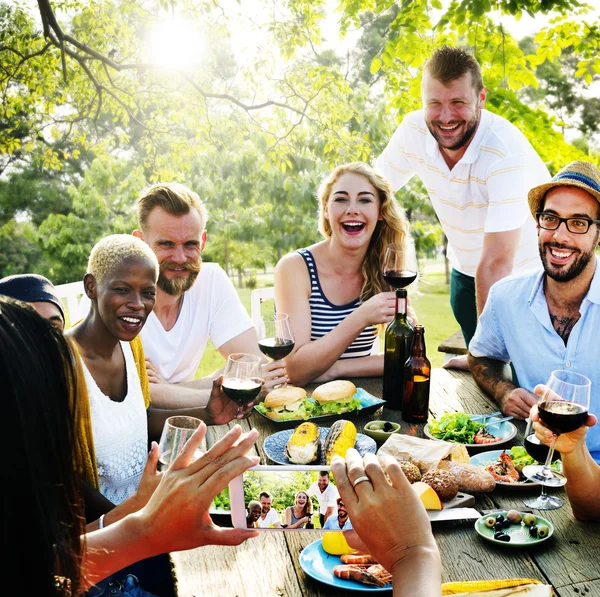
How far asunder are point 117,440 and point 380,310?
1.41 meters

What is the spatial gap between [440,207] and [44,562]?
3.75m

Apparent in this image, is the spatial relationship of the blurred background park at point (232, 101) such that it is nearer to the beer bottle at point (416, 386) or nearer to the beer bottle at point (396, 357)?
the beer bottle at point (396, 357)

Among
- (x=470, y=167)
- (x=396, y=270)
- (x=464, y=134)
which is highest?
(x=464, y=134)

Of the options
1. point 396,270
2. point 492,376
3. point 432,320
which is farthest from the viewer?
point 432,320

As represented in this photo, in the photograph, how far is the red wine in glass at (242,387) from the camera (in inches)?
86.4

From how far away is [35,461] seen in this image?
1030 millimetres

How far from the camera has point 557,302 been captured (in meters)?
2.77

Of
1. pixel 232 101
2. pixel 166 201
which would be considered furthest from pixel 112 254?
pixel 232 101

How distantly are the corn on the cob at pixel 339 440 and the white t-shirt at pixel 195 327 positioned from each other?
140 centimetres

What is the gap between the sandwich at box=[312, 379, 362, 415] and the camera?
2.58m

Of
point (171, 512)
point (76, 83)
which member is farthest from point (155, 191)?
point (76, 83)

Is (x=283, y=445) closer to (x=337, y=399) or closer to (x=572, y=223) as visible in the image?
(x=337, y=399)

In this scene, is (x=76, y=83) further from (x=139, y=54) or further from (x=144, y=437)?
(x=144, y=437)

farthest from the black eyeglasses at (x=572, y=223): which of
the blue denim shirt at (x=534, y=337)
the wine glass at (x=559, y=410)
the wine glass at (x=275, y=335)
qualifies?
the wine glass at (x=275, y=335)
